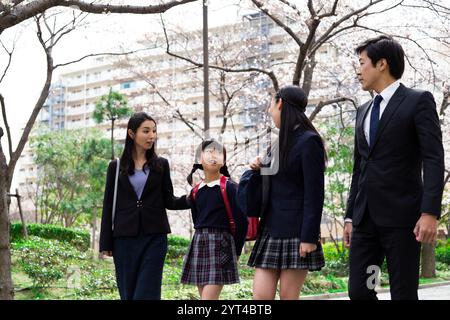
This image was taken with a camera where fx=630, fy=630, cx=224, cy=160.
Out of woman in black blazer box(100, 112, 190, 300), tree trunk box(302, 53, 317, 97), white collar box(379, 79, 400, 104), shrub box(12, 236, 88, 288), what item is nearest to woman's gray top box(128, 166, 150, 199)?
woman in black blazer box(100, 112, 190, 300)

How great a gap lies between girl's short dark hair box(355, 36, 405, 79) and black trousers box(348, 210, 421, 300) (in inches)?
34.3

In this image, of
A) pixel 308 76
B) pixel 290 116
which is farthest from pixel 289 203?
pixel 308 76

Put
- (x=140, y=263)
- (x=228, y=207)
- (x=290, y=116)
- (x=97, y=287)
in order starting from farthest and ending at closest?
(x=97, y=287)
(x=228, y=207)
(x=140, y=263)
(x=290, y=116)

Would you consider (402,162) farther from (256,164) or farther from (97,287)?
(97,287)

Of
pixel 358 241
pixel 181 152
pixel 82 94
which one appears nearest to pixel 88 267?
pixel 358 241

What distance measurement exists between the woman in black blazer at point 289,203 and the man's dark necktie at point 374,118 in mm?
351

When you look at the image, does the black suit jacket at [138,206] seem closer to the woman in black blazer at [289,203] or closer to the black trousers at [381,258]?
the woman in black blazer at [289,203]

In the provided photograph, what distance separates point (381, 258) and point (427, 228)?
41cm

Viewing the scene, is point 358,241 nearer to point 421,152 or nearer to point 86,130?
point 421,152

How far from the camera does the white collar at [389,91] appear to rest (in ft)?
11.9

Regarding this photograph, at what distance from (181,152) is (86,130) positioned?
792cm

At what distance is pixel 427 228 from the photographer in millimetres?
3203
